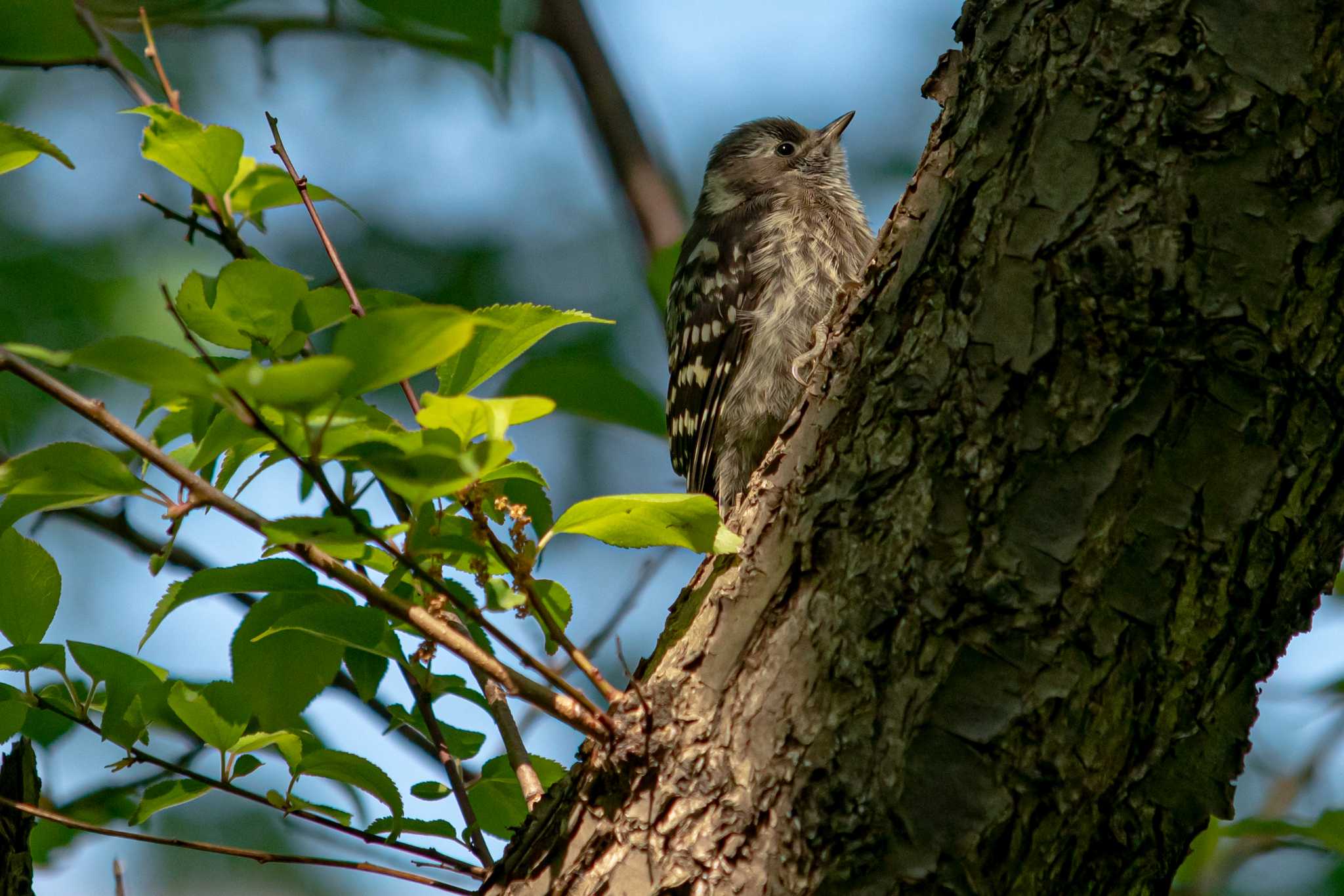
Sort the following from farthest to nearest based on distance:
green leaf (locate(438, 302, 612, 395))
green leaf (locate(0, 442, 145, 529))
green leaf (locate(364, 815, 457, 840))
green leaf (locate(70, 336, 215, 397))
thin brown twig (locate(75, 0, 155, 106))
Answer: thin brown twig (locate(75, 0, 155, 106))
green leaf (locate(364, 815, 457, 840))
green leaf (locate(438, 302, 612, 395))
green leaf (locate(0, 442, 145, 529))
green leaf (locate(70, 336, 215, 397))

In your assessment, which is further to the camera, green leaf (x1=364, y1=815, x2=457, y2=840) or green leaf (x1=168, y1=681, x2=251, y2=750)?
green leaf (x1=364, y1=815, x2=457, y2=840)

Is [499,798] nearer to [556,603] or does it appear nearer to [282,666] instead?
[556,603]

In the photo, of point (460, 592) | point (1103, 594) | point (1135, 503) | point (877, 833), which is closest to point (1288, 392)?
point (1135, 503)

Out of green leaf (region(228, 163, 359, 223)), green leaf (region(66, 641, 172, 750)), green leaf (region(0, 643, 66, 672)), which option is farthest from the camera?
green leaf (region(228, 163, 359, 223))

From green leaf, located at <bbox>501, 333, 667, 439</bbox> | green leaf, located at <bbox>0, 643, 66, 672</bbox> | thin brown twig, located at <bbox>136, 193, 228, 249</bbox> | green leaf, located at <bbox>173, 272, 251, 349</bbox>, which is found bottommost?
green leaf, located at <bbox>0, 643, 66, 672</bbox>

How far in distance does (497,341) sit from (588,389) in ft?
3.20

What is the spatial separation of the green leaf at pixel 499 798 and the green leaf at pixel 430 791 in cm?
5

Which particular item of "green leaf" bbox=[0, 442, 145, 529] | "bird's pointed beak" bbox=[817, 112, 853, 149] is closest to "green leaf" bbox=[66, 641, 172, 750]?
"green leaf" bbox=[0, 442, 145, 529]

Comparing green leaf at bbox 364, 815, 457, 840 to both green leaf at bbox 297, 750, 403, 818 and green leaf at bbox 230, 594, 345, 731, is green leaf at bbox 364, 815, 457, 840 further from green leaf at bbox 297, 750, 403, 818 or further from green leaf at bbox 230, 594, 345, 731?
green leaf at bbox 230, 594, 345, 731

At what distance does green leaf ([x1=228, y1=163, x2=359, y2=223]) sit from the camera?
7.11ft

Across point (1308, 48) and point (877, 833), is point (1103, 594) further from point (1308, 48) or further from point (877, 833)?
point (1308, 48)

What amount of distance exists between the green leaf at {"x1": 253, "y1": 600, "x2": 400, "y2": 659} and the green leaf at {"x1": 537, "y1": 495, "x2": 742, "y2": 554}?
251 millimetres

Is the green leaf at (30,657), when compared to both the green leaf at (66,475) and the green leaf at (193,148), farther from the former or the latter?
the green leaf at (193,148)

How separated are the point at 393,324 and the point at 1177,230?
1149mm
